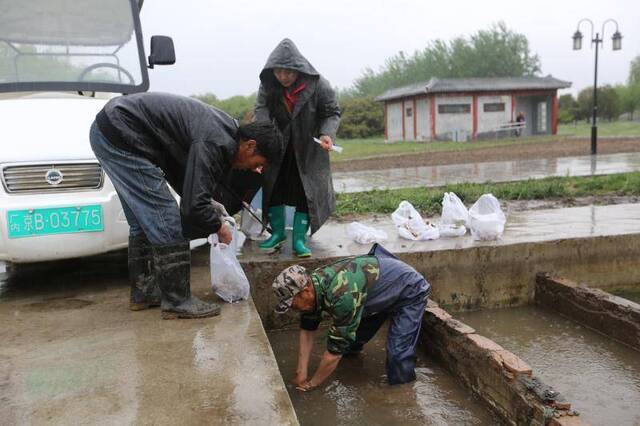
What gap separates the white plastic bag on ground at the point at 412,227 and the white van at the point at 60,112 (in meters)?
2.58

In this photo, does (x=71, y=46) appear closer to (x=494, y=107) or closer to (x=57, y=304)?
(x=57, y=304)

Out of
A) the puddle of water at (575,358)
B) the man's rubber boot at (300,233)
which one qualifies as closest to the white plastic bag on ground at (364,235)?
the man's rubber boot at (300,233)

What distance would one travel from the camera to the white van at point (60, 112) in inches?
138

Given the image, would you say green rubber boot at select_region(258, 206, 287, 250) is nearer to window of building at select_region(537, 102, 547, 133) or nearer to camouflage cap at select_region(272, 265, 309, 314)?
camouflage cap at select_region(272, 265, 309, 314)

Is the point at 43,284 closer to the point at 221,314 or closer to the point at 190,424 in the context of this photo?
the point at 221,314

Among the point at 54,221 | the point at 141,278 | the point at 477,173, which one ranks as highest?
the point at 54,221

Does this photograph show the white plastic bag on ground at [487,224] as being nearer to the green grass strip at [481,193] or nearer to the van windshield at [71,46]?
the green grass strip at [481,193]

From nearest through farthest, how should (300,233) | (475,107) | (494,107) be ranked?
(300,233) < (475,107) < (494,107)

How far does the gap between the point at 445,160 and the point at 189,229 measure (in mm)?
15682

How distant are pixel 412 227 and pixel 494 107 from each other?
94.8ft

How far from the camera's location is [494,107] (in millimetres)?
32031

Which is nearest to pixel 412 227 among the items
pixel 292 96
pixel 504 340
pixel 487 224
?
pixel 487 224

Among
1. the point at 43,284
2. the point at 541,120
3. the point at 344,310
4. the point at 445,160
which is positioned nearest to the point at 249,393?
the point at 344,310

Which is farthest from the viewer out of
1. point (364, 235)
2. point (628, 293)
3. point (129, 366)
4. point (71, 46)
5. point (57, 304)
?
point (628, 293)
